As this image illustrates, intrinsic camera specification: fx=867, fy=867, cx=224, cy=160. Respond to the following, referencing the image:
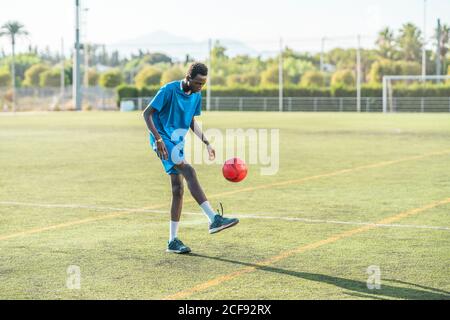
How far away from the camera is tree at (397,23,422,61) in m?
128

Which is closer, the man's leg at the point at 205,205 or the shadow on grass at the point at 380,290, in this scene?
the shadow on grass at the point at 380,290

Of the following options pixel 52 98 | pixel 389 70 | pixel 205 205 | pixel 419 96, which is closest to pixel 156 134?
pixel 205 205

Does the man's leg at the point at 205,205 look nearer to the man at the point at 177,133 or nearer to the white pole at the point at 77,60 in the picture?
the man at the point at 177,133

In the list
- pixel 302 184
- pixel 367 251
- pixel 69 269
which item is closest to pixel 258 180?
pixel 302 184

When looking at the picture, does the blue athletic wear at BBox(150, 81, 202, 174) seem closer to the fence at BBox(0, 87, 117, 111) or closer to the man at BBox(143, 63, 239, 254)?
the man at BBox(143, 63, 239, 254)

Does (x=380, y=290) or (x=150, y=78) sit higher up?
(x=150, y=78)

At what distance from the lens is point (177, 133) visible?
9016mm

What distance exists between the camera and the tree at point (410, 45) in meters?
128

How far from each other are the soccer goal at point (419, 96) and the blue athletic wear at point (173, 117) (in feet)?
188

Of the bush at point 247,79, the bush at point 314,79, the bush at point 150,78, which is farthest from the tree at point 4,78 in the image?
the bush at point 314,79

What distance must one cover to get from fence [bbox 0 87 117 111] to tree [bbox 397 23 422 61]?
57248mm

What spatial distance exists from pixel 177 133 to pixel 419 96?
60.3 metres

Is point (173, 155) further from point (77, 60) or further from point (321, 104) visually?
point (321, 104)

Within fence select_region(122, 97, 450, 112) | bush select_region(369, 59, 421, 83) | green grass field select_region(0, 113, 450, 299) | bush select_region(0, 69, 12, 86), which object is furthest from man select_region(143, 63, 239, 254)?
bush select_region(0, 69, 12, 86)
